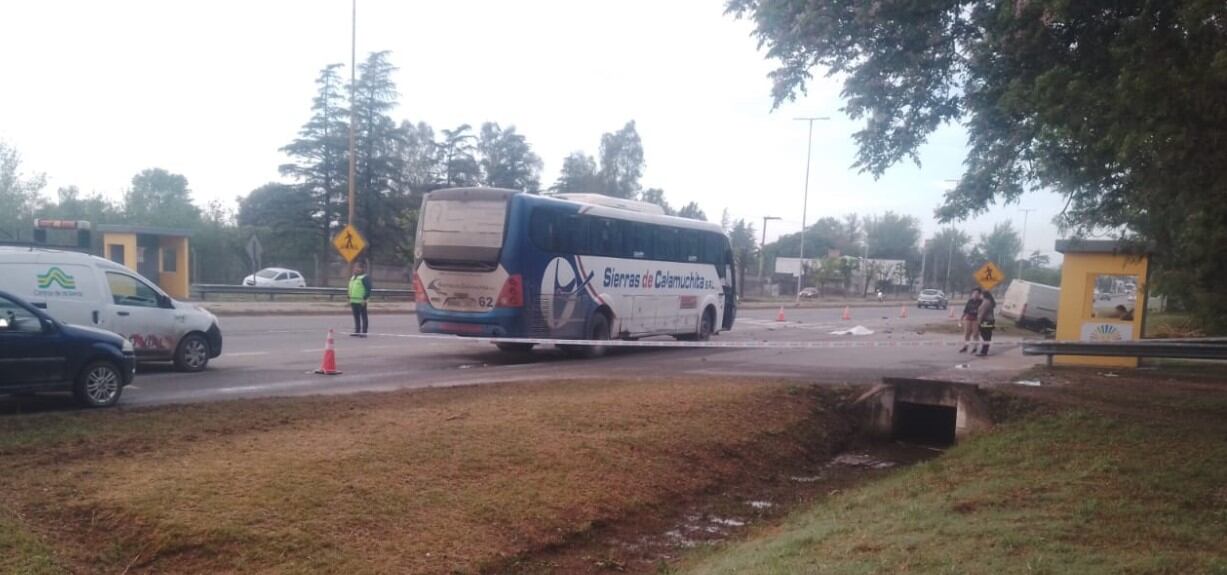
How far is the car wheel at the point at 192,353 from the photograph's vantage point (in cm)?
1428

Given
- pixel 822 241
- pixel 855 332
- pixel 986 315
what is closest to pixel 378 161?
pixel 855 332

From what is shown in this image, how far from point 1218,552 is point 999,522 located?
140 cm

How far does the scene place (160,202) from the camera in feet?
199

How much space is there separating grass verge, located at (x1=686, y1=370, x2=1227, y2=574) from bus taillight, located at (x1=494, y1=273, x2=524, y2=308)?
8561 millimetres

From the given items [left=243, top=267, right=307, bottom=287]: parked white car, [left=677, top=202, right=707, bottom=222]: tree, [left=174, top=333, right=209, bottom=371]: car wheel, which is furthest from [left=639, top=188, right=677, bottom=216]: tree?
[left=174, top=333, right=209, bottom=371]: car wheel

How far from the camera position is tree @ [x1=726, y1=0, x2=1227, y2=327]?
8.74 meters

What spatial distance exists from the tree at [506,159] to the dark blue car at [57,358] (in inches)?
1889

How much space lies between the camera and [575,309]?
19.2 meters

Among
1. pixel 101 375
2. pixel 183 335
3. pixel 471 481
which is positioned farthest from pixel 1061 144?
pixel 183 335

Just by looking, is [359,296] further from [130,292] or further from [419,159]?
[419,159]

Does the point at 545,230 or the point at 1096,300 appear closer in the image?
the point at 545,230

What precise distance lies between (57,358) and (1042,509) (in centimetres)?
971

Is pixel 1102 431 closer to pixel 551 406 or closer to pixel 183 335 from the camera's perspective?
pixel 551 406

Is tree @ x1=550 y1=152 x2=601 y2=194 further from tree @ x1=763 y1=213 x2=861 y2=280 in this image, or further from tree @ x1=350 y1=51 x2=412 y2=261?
tree @ x1=763 y1=213 x2=861 y2=280
